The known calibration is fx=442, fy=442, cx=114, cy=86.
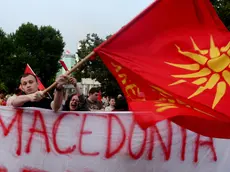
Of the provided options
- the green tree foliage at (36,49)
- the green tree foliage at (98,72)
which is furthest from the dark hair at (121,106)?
the green tree foliage at (36,49)

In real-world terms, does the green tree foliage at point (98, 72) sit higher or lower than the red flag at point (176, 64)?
higher

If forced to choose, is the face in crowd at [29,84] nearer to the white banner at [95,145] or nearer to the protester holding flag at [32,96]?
the protester holding flag at [32,96]

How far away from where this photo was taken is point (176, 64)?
3609 millimetres

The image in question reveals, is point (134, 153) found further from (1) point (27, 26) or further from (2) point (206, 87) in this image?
(1) point (27, 26)

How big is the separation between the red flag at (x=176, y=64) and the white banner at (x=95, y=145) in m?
0.50

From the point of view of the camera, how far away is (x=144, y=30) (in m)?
3.76

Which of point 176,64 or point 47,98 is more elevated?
point 176,64

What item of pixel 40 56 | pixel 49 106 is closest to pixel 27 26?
pixel 40 56

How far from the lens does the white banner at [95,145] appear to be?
389 centimetres

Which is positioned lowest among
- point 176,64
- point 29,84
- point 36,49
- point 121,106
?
point 121,106

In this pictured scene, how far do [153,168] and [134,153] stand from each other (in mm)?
219

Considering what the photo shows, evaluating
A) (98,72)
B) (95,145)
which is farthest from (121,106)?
(98,72)

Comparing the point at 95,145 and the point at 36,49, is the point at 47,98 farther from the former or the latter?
the point at 36,49

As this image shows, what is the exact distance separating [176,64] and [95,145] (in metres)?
1.02
